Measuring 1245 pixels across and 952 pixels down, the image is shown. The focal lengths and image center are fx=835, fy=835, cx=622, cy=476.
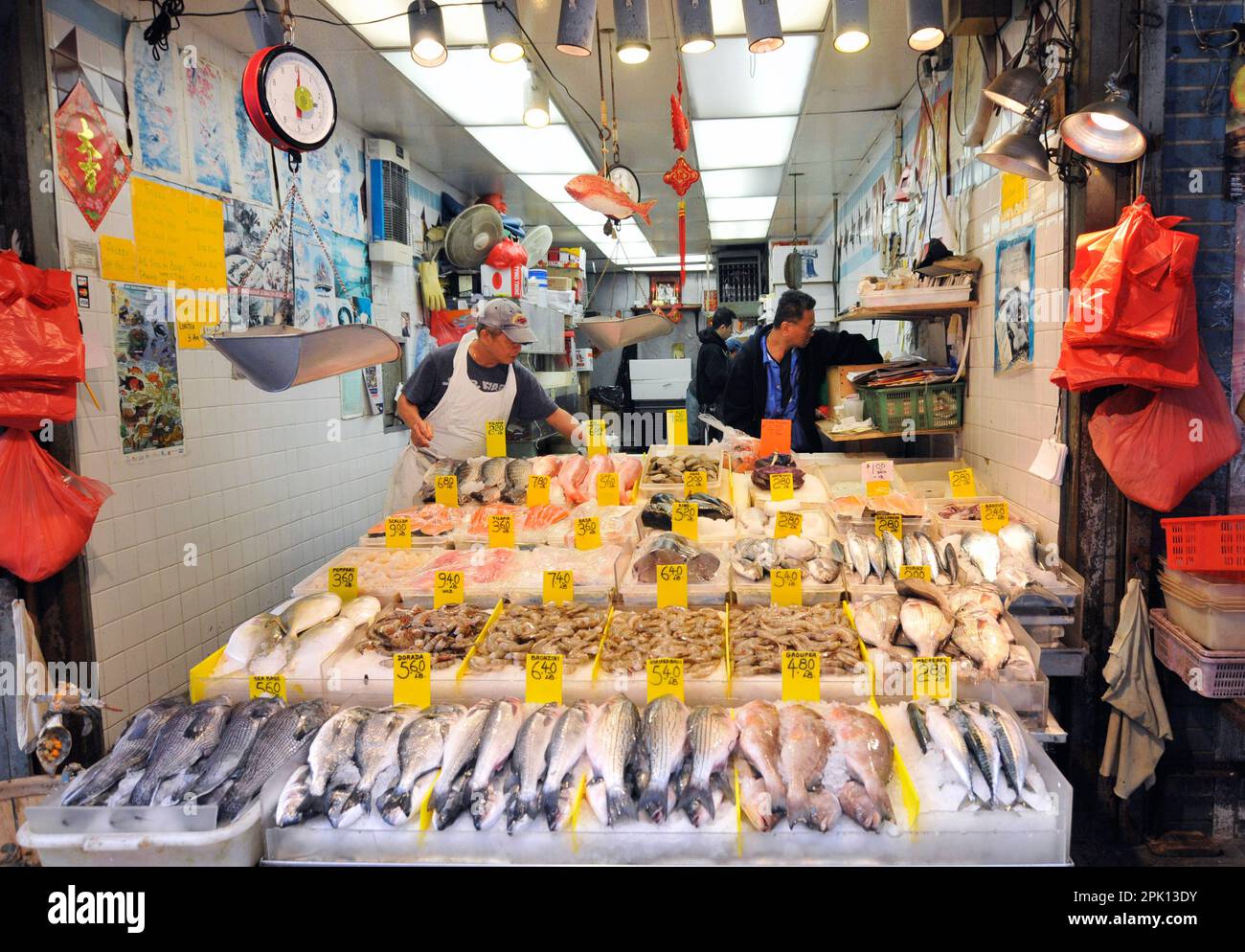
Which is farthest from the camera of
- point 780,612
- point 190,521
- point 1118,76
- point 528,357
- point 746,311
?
point 746,311

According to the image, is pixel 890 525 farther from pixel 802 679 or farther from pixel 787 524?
pixel 802 679

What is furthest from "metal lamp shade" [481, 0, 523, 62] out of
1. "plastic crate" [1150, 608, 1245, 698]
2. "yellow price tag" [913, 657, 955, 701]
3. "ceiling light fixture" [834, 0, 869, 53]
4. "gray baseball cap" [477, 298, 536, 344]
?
"plastic crate" [1150, 608, 1245, 698]

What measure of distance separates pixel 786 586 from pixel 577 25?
9.11ft

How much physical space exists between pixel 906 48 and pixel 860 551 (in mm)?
3890

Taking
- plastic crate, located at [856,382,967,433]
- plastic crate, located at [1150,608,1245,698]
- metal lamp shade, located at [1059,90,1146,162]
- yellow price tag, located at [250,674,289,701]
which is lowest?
plastic crate, located at [1150,608,1245,698]

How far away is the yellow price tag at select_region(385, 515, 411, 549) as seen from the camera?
3941 millimetres

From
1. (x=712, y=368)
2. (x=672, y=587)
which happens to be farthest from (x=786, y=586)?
(x=712, y=368)

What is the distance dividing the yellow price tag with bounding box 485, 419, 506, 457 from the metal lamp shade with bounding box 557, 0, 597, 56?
6.98 feet

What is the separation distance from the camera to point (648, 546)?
343cm

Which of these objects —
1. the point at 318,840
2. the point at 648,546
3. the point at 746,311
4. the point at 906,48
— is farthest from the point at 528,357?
the point at 318,840

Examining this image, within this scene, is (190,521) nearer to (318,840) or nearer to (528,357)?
(318,840)

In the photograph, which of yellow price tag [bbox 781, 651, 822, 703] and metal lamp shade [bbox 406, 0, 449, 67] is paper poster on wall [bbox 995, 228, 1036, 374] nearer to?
yellow price tag [bbox 781, 651, 822, 703]

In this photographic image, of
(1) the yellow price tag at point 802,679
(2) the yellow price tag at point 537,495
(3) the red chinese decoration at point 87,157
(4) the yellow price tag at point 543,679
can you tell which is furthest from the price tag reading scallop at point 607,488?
(3) the red chinese decoration at point 87,157

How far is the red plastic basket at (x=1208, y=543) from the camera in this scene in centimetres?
288
